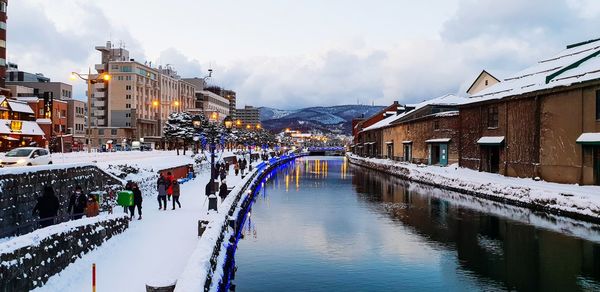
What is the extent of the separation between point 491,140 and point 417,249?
2721cm

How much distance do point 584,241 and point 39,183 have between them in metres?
23.0

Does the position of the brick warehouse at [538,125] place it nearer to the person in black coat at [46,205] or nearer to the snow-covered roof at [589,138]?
the snow-covered roof at [589,138]

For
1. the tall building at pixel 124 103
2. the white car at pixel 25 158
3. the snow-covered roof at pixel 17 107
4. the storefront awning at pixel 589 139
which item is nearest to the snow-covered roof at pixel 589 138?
the storefront awning at pixel 589 139

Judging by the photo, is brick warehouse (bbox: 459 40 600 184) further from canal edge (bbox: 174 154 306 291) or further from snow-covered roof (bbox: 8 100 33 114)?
snow-covered roof (bbox: 8 100 33 114)

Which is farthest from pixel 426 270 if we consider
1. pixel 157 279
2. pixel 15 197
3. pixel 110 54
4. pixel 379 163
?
pixel 110 54

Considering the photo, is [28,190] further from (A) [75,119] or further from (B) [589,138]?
(A) [75,119]

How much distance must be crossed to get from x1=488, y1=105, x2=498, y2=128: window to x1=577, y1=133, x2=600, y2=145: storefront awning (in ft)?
43.1

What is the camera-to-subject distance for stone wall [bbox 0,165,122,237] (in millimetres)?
15906

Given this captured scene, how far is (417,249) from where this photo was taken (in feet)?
70.8

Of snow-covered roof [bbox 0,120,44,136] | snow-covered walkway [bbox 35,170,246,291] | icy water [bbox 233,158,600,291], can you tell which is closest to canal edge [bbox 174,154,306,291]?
snow-covered walkway [bbox 35,170,246,291]

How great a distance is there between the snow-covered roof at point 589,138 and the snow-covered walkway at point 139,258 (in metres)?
25.1

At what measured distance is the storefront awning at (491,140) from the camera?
43931 millimetres

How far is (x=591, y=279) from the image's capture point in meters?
16.8

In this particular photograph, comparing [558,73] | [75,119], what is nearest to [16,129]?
[558,73]
